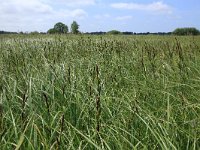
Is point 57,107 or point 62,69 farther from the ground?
point 62,69

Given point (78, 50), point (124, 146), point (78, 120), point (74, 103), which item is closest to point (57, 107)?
point (74, 103)

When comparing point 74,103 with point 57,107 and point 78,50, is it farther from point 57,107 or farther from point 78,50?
point 78,50

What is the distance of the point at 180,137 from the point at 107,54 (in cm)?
305

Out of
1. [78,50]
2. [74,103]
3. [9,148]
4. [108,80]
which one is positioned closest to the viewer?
[9,148]

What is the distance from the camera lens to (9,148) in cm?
237

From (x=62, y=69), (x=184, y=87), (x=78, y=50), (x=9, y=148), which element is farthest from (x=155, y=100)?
(x=78, y=50)

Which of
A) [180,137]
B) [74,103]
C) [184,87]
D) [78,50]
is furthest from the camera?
[78,50]

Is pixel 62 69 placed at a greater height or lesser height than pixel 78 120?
greater

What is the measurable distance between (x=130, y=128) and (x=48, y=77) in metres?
1.45

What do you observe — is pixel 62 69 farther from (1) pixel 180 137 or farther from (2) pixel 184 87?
(1) pixel 180 137

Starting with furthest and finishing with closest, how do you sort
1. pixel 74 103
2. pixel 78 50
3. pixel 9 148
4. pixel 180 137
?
1. pixel 78 50
2. pixel 74 103
3. pixel 180 137
4. pixel 9 148

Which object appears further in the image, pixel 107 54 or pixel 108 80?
pixel 107 54

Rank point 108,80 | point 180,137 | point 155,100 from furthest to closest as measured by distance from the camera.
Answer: point 108,80 → point 155,100 → point 180,137

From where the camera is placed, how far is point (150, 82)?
160 inches
